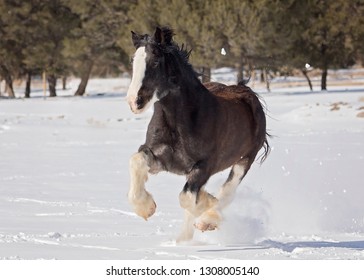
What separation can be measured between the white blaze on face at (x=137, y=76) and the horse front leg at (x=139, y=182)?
579mm

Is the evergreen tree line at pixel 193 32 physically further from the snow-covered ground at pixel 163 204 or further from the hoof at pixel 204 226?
the hoof at pixel 204 226

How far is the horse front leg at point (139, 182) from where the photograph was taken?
8211 millimetres

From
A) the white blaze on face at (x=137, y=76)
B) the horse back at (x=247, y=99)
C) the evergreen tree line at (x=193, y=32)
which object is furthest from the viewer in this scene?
the evergreen tree line at (x=193, y=32)

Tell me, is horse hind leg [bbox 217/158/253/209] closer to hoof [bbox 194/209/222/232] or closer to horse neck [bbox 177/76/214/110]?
hoof [bbox 194/209/222/232]

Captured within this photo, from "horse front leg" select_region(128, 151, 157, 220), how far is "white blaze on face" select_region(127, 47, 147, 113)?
58cm

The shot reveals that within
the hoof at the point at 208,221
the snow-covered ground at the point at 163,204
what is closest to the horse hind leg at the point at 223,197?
the hoof at the point at 208,221

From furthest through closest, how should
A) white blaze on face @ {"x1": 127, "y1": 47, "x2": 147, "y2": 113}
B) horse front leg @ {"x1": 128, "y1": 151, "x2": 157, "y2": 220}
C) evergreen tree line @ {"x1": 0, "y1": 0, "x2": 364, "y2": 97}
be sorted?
evergreen tree line @ {"x1": 0, "y1": 0, "x2": 364, "y2": 97}
horse front leg @ {"x1": 128, "y1": 151, "x2": 157, "y2": 220}
white blaze on face @ {"x1": 127, "y1": 47, "x2": 147, "y2": 113}

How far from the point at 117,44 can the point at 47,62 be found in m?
5.32

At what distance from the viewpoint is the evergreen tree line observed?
48.1 metres

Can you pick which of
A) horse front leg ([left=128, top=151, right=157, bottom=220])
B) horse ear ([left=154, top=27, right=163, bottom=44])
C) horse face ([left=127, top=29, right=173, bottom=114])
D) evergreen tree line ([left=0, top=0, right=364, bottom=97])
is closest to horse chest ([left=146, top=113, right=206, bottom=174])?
horse front leg ([left=128, top=151, right=157, bottom=220])

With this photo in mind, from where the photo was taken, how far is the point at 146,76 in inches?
316

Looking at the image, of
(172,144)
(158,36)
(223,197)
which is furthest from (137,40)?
(223,197)
